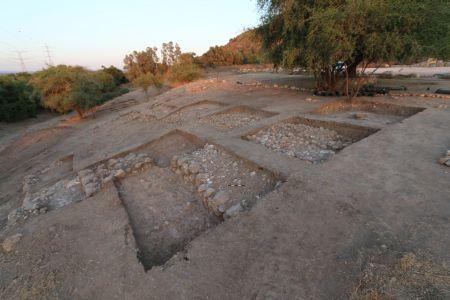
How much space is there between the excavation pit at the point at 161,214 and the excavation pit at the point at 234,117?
3.37 m

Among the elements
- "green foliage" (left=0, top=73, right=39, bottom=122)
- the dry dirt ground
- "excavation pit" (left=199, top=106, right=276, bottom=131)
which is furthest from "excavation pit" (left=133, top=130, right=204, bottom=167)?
"green foliage" (left=0, top=73, right=39, bottom=122)

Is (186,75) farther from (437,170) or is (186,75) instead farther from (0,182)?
(437,170)

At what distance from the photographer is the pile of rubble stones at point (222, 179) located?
14.3 ft

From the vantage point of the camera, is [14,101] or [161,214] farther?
[14,101]

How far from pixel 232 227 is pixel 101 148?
24.8 ft

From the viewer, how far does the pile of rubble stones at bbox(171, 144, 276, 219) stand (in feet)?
14.3

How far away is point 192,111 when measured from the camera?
40.1 feet

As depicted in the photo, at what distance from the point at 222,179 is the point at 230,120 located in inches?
186

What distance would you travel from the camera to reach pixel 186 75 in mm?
25984

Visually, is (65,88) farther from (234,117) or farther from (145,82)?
(234,117)

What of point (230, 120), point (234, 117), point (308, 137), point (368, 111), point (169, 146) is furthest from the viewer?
point (234, 117)

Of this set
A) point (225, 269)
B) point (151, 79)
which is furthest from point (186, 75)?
point (225, 269)

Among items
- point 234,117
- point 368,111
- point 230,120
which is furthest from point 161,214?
point 368,111

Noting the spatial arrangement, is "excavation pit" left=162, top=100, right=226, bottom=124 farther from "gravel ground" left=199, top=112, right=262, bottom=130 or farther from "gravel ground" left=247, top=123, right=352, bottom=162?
"gravel ground" left=247, top=123, right=352, bottom=162
